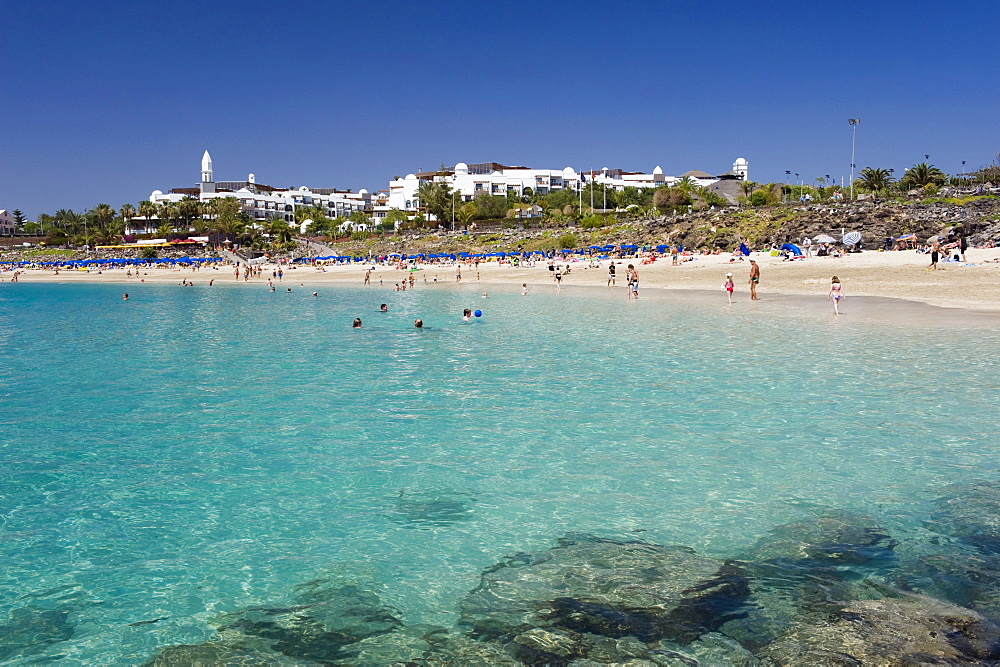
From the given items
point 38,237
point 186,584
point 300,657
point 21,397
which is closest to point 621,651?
point 300,657

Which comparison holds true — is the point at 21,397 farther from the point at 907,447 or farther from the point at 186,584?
the point at 907,447

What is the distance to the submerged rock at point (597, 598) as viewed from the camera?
16.3 feet

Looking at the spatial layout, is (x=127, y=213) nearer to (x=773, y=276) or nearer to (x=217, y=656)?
(x=773, y=276)

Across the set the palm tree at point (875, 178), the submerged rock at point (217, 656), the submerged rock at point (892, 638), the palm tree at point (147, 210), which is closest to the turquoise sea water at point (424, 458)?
the submerged rock at point (217, 656)

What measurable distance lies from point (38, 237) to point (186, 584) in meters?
Answer: 149

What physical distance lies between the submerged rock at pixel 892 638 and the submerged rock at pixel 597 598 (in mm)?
585

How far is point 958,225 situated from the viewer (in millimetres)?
49625

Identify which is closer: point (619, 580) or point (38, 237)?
point (619, 580)

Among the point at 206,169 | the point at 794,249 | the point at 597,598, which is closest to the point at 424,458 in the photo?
the point at 597,598

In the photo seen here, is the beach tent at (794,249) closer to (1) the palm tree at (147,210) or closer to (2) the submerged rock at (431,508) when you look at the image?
(2) the submerged rock at (431,508)

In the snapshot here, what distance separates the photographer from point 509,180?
13625 cm

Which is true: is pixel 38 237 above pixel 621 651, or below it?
above

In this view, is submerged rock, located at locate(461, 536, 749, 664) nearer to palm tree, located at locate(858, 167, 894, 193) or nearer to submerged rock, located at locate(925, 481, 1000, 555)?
submerged rock, located at locate(925, 481, 1000, 555)

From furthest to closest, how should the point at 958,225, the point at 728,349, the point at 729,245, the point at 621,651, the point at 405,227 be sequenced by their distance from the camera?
the point at 405,227 → the point at 729,245 → the point at 958,225 → the point at 728,349 → the point at 621,651
